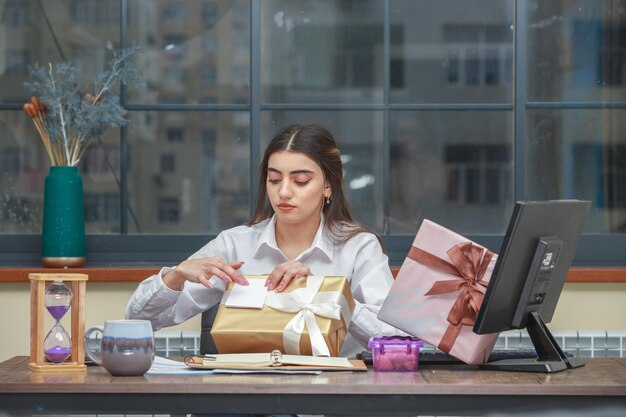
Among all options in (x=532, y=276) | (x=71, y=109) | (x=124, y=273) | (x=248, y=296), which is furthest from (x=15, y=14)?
(x=532, y=276)

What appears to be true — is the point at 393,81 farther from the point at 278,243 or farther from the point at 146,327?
the point at 146,327

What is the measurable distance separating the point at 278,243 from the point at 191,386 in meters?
0.90

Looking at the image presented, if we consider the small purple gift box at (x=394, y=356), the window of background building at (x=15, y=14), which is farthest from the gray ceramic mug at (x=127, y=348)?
the window of background building at (x=15, y=14)

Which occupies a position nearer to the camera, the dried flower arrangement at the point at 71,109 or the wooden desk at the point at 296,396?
the wooden desk at the point at 296,396

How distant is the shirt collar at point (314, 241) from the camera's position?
8.96ft

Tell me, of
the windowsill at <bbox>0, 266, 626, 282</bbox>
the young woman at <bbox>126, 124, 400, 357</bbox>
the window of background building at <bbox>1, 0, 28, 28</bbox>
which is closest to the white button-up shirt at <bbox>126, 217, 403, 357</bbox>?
the young woman at <bbox>126, 124, 400, 357</bbox>

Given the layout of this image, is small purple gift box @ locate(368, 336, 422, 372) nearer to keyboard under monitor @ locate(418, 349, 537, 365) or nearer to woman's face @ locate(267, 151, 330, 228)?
keyboard under monitor @ locate(418, 349, 537, 365)

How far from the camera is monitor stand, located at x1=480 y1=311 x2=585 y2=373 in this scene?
2.18 m

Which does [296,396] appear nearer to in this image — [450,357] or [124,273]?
[450,357]

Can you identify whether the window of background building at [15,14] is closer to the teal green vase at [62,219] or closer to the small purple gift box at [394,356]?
the teal green vase at [62,219]

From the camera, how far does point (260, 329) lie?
7.33 ft

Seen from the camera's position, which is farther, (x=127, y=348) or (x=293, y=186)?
(x=293, y=186)

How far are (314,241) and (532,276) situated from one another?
0.71 metres

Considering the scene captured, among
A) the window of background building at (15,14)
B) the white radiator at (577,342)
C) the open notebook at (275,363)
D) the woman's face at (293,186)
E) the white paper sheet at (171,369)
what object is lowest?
the white radiator at (577,342)
